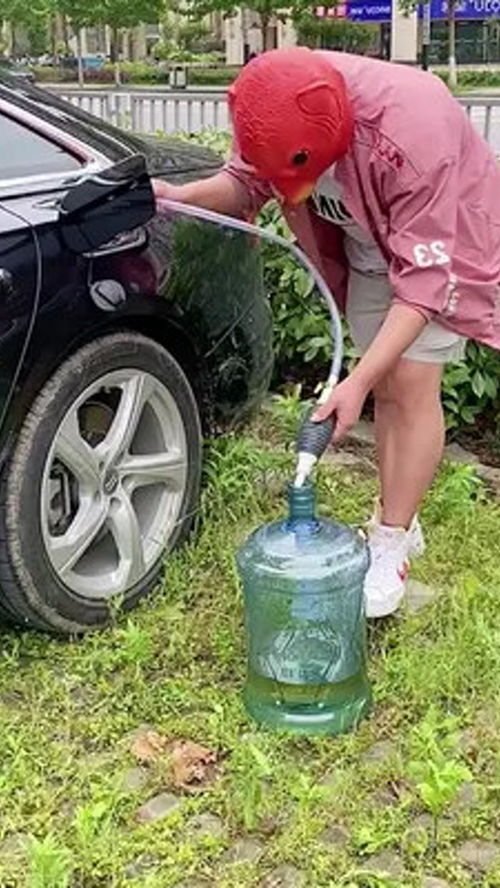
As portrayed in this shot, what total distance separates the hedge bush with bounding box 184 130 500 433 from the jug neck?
1.61 metres

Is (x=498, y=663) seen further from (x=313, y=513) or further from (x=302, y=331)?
(x=302, y=331)

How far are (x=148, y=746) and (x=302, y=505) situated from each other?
0.59 meters

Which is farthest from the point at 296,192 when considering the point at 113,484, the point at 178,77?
the point at 178,77

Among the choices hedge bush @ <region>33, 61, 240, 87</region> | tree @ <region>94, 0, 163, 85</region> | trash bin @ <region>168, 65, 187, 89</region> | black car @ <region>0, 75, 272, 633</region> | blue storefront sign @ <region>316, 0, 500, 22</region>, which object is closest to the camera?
black car @ <region>0, 75, 272, 633</region>

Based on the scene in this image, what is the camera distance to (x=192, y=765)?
2535 millimetres

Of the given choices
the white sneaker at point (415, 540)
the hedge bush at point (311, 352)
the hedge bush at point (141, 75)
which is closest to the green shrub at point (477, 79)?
the hedge bush at point (141, 75)

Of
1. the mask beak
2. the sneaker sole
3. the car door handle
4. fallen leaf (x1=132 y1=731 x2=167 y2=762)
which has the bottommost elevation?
fallen leaf (x1=132 y1=731 x2=167 y2=762)

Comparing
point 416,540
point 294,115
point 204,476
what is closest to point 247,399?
point 204,476

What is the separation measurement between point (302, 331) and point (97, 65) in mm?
45562

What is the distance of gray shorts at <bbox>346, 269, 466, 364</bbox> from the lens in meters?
2.81

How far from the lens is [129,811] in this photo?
7.85 ft

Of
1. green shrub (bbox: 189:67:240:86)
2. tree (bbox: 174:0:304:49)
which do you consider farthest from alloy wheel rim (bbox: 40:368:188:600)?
green shrub (bbox: 189:67:240:86)

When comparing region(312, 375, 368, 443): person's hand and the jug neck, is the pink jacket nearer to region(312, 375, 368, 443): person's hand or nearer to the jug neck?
region(312, 375, 368, 443): person's hand

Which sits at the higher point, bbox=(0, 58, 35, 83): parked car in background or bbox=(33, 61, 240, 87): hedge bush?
bbox=(0, 58, 35, 83): parked car in background
